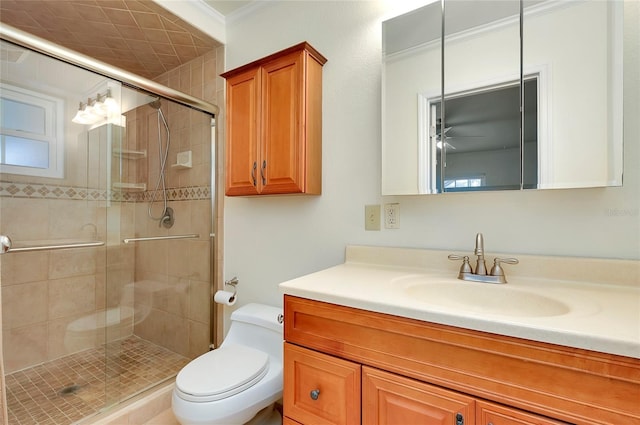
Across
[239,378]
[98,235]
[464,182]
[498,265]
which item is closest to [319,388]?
[239,378]

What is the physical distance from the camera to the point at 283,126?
1.46m

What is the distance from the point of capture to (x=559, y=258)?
1.00 metres

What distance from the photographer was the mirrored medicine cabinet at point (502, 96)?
94 cm

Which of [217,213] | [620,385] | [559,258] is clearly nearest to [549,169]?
[559,258]

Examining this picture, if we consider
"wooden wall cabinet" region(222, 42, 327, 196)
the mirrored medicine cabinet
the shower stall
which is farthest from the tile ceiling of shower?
the mirrored medicine cabinet

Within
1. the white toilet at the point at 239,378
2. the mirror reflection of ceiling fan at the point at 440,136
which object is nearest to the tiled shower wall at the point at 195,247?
the white toilet at the point at 239,378

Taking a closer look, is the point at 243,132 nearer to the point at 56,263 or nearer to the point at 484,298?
the point at 484,298

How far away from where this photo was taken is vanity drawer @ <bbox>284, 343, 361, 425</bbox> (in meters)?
0.84

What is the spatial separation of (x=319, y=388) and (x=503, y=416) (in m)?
0.50

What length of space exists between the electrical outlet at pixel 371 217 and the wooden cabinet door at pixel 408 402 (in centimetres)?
70

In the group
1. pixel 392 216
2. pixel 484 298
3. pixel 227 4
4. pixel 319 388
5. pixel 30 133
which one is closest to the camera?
pixel 319 388

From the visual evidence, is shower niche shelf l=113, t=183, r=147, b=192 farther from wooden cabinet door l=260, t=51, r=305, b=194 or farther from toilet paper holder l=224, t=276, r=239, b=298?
wooden cabinet door l=260, t=51, r=305, b=194

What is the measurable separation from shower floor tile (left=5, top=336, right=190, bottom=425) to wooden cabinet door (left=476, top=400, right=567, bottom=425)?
180 centimetres

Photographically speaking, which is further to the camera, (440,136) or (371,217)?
(371,217)
